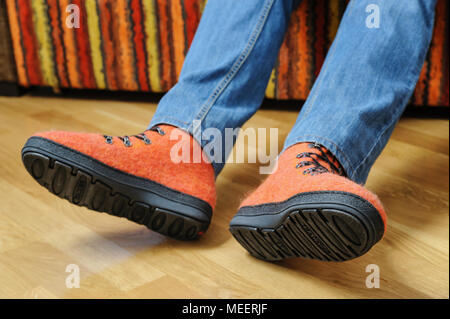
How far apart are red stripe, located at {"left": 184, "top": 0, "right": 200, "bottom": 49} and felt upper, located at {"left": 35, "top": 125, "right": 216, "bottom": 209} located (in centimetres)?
52

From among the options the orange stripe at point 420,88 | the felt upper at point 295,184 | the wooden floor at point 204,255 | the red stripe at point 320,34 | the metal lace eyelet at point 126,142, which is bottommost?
the wooden floor at point 204,255

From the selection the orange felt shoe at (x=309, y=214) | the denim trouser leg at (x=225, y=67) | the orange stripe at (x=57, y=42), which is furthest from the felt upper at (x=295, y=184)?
the orange stripe at (x=57, y=42)

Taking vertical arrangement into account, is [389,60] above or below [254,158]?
above

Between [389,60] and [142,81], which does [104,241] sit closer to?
[389,60]

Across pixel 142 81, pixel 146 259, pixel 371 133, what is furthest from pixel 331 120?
pixel 142 81

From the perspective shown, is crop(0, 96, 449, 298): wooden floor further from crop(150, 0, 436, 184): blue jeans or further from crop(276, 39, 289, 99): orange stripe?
crop(276, 39, 289, 99): orange stripe

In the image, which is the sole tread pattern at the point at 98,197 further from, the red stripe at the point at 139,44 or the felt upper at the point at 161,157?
the red stripe at the point at 139,44

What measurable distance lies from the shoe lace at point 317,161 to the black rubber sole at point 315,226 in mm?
48

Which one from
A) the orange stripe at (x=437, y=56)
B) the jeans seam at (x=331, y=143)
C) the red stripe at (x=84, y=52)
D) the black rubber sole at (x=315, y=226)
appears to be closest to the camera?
the black rubber sole at (x=315, y=226)

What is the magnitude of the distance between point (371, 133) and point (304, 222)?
0.19m

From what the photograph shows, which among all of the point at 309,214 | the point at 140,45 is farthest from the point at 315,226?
the point at 140,45

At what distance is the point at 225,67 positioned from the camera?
2.33 feet

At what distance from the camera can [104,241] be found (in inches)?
27.5

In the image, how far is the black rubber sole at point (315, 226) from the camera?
20.1 inches
